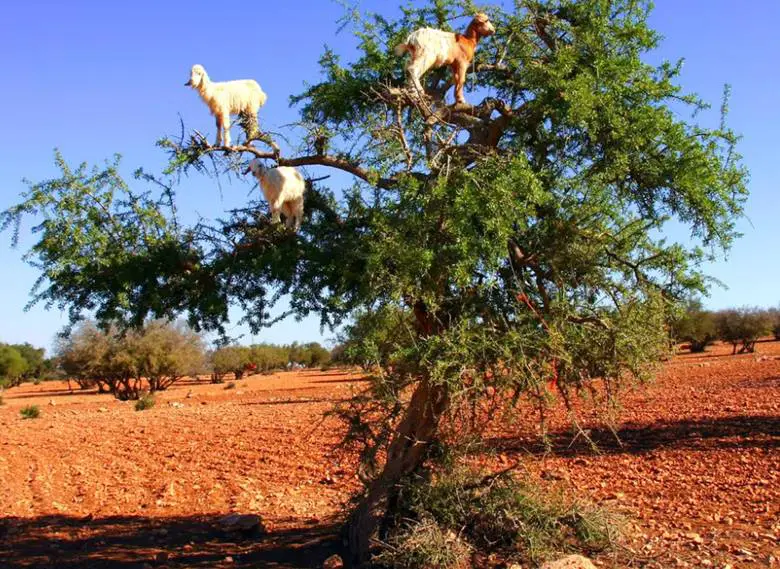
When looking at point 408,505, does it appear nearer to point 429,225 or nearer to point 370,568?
point 370,568

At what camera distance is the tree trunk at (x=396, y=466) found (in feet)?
25.2

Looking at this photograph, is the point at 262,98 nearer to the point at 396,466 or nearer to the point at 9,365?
the point at 396,466

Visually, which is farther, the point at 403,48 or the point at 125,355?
the point at 125,355

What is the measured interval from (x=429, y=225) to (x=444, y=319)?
124 centimetres

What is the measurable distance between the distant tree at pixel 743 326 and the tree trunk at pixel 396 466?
1952 inches

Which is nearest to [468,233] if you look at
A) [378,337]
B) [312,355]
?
[378,337]

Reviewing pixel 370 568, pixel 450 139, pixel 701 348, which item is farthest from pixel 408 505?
pixel 701 348

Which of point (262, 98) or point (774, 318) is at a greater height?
point (262, 98)

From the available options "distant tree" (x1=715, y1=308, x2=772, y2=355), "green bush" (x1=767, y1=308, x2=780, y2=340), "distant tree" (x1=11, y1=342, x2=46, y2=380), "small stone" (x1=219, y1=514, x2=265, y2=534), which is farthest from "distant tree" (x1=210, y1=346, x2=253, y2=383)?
"small stone" (x1=219, y1=514, x2=265, y2=534)

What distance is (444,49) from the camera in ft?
23.1

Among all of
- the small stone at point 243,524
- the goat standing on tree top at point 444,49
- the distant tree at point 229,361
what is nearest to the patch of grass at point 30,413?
the small stone at point 243,524

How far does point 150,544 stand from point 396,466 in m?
3.95

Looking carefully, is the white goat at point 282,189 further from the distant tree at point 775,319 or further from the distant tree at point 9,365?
the distant tree at point 9,365

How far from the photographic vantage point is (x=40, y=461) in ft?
52.6
